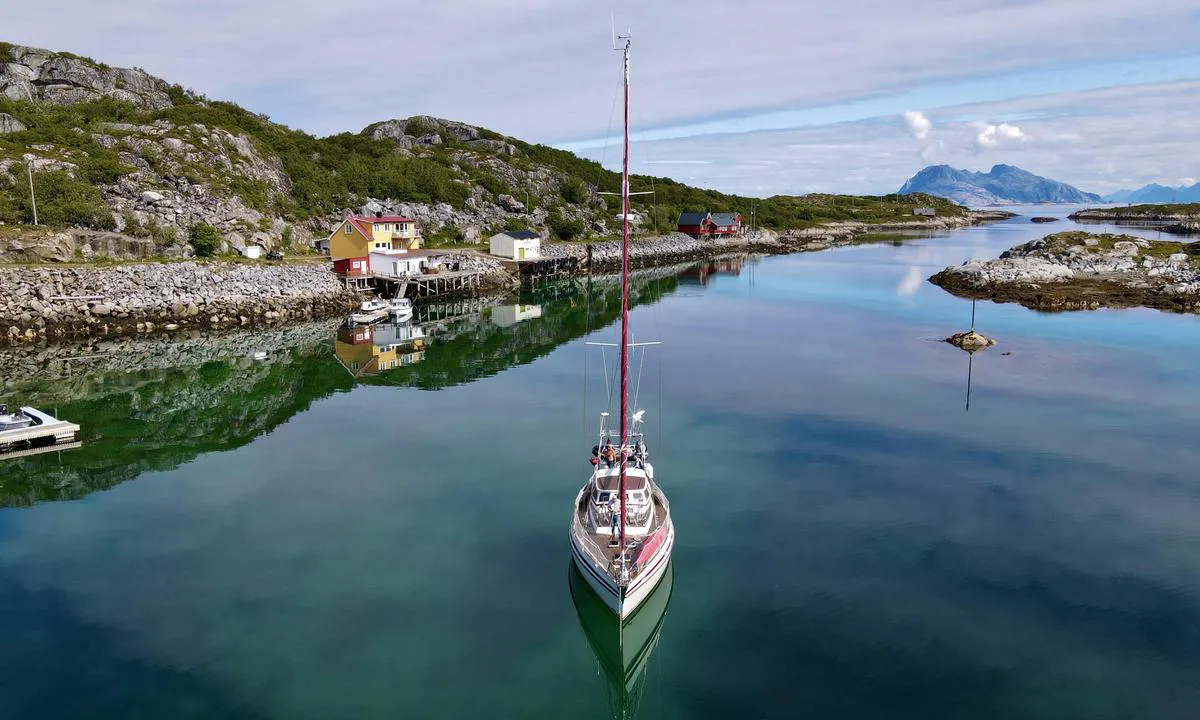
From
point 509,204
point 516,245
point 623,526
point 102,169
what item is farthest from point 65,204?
point 623,526

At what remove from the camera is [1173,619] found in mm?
21594

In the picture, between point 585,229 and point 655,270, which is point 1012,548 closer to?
point 655,270

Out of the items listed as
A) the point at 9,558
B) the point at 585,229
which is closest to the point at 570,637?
the point at 9,558

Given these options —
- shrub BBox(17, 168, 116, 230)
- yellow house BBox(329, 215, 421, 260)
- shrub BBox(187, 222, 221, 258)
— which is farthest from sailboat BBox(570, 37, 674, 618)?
shrub BBox(17, 168, 116, 230)

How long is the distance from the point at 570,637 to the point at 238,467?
69.6 ft

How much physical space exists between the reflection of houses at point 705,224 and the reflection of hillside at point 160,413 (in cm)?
11722

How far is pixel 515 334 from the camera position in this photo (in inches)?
2670

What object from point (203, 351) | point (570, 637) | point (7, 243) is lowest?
point (570, 637)

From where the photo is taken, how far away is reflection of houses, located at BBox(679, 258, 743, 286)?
11231cm

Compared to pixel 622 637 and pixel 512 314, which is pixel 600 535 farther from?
pixel 512 314

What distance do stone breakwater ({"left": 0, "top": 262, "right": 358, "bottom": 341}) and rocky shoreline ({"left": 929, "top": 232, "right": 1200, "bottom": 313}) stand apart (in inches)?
2931

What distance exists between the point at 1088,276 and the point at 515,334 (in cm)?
7392

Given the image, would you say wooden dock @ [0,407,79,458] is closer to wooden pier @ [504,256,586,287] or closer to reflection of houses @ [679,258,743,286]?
wooden pier @ [504,256,586,287]

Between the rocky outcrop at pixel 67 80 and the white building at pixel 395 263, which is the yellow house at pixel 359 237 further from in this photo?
the rocky outcrop at pixel 67 80
